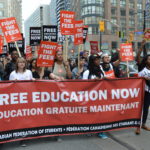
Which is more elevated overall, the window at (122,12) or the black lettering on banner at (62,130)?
the window at (122,12)

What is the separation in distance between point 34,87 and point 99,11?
225 ft

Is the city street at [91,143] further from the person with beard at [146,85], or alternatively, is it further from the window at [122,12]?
the window at [122,12]

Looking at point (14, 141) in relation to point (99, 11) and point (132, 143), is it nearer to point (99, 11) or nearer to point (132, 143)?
point (132, 143)

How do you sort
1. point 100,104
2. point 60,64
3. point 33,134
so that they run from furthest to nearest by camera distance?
point 60,64 < point 100,104 < point 33,134

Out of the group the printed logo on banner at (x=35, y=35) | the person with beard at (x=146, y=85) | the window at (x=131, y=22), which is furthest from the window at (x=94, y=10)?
the person with beard at (x=146, y=85)

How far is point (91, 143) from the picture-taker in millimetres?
5023

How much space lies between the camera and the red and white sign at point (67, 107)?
4727mm

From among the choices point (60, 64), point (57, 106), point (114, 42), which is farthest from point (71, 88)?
point (114, 42)

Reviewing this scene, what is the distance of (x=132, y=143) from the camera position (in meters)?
4.99

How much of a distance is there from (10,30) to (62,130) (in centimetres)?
414

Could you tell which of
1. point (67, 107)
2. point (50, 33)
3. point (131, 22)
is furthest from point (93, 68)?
point (131, 22)

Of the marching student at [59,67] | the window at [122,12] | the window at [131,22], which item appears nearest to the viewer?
the marching student at [59,67]

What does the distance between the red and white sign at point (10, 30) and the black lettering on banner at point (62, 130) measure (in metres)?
3.76

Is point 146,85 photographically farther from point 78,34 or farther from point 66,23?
point 78,34
